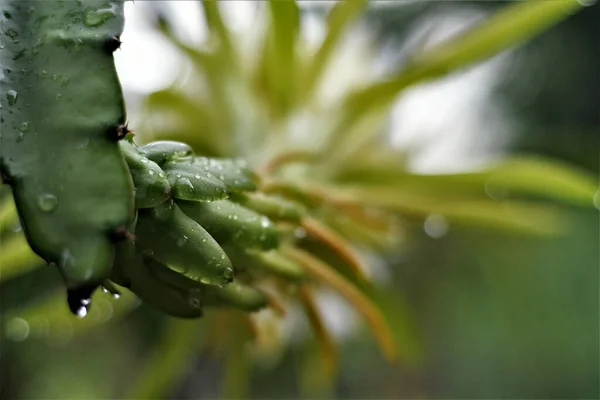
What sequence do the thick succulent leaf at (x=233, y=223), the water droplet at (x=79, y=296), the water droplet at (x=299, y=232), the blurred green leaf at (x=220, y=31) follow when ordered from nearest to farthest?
the water droplet at (x=79, y=296), the thick succulent leaf at (x=233, y=223), the water droplet at (x=299, y=232), the blurred green leaf at (x=220, y=31)

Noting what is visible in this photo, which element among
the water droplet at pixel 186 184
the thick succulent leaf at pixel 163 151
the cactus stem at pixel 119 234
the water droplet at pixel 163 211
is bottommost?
the cactus stem at pixel 119 234

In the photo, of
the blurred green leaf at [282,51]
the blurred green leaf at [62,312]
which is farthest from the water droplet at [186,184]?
the blurred green leaf at [62,312]

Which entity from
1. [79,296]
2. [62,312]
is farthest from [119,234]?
[62,312]

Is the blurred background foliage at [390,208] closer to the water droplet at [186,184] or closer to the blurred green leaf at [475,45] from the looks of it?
the blurred green leaf at [475,45]

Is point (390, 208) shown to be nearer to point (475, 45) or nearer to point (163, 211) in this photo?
point (475, 45)

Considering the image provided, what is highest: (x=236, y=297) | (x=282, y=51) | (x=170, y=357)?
(x=282, y=51)

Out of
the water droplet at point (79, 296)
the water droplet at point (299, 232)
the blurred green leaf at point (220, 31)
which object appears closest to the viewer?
the water droplet at point (79, 296)

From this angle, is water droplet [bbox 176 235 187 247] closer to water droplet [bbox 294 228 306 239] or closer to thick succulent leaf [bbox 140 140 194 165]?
thick succulent leaf [bbox 140 140 194 165]
